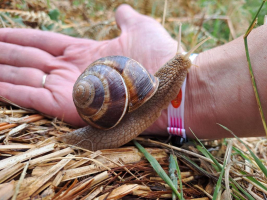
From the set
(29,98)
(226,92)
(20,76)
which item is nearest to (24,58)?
(20,76)

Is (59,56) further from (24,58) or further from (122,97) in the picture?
(122,97)

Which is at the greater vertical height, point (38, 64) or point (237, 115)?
point (38, 64)

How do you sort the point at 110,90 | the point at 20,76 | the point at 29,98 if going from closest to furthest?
the point at 110,90 < the point at 29,98 < the point at 20,76

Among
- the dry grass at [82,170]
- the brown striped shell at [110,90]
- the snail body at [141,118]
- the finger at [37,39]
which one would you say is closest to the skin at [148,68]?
the finger at [37,39]

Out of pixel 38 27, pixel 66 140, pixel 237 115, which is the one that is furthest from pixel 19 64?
pixel 237 115

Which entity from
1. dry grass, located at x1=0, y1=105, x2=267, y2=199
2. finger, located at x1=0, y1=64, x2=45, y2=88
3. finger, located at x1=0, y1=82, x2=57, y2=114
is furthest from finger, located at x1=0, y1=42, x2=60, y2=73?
dry grass, located at x1=0, y1=105, x2=267, y2=199

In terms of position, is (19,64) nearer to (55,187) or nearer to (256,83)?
(55,187)

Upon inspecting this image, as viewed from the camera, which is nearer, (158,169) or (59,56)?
(158,169)
